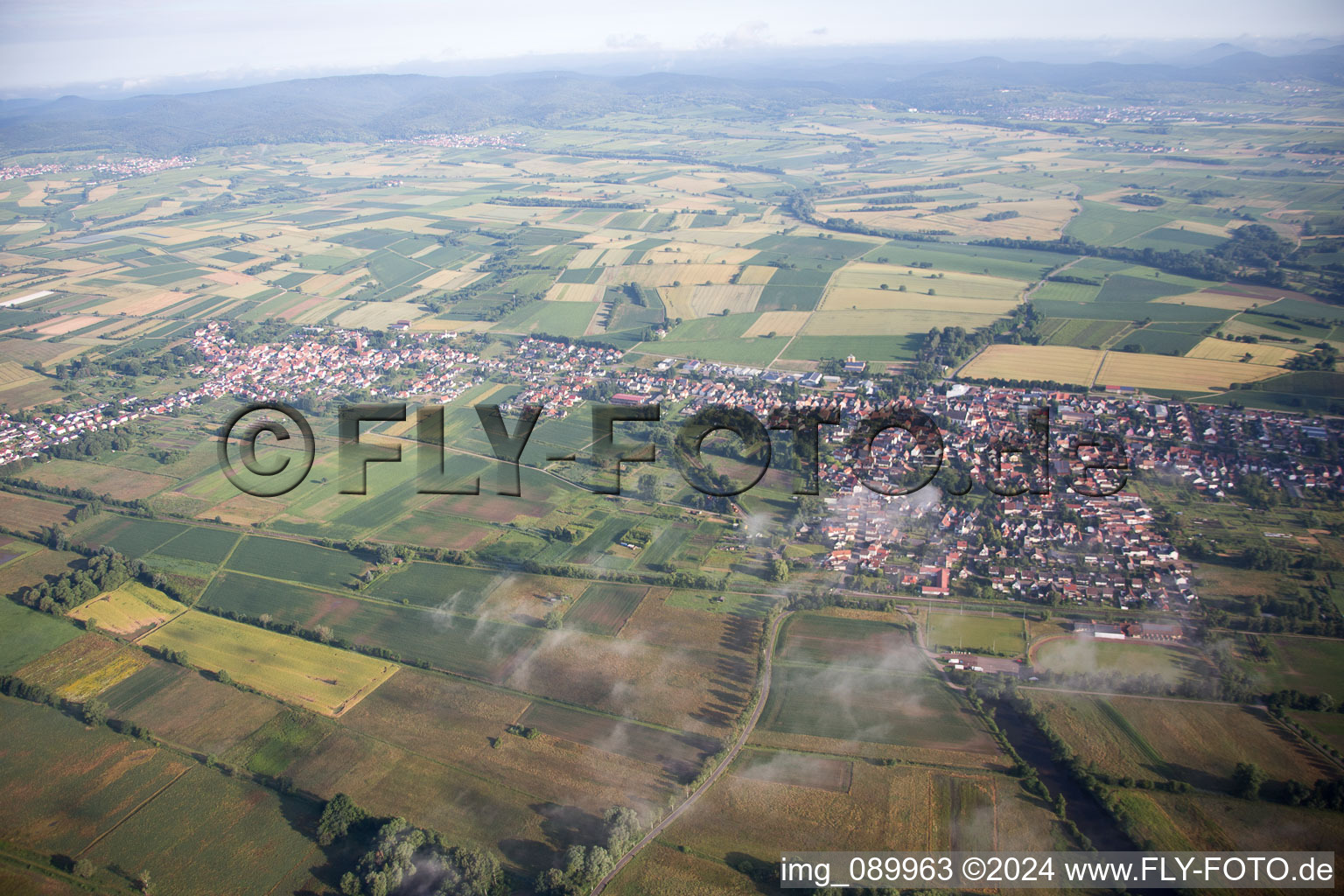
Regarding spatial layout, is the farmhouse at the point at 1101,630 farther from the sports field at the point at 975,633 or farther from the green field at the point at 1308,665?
the green field at the point at 1308,665

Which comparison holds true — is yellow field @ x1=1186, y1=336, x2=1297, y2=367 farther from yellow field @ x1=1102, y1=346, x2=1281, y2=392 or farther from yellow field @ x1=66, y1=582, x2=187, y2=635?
yellow field @ x1=66, y1=582, x2=187, y2=635

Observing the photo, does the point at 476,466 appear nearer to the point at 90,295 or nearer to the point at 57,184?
the point at 90,295

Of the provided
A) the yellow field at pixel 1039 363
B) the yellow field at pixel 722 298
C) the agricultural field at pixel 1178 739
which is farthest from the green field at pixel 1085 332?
the agricultural field at pixel 1178 739

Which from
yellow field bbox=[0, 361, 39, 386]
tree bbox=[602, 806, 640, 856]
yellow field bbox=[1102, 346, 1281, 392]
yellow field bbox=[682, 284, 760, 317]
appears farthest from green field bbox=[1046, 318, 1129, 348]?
yellow field bbox=[0, 361, 39, 386]

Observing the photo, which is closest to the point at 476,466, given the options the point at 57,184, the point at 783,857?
the point at 783,857

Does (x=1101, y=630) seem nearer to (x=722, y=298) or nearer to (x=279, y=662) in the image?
(x=279, y=662)
